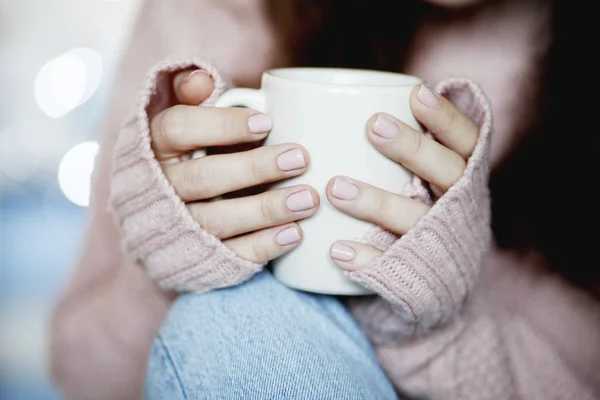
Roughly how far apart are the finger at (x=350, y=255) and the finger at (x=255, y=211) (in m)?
0.04

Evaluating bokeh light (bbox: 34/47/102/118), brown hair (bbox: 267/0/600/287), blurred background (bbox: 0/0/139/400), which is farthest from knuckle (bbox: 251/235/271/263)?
bokeh light (bbox: 34/47/102/118)

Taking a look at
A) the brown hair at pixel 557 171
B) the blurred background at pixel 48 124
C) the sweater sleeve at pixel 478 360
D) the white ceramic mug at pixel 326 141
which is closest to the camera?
the white ceramic mug at pixel 326 141

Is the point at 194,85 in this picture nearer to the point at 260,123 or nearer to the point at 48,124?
the point at 260,123

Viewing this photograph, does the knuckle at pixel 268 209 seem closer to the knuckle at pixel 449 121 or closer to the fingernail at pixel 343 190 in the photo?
the fingernail at pixel 343 190

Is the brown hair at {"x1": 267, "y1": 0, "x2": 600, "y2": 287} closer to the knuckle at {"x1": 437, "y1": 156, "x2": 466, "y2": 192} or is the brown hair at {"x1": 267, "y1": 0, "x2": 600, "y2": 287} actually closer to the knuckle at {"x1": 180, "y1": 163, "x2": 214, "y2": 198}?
the knuckle at {"x1": 437, "y1": 156, "x2": 466, "y2": 192}

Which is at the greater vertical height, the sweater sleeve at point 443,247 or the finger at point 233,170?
the finger at point 233,170

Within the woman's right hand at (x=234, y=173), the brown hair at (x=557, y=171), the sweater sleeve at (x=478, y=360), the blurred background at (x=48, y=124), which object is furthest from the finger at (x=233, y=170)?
the blurred background at (x=48, y=124)

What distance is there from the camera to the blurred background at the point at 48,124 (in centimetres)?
157

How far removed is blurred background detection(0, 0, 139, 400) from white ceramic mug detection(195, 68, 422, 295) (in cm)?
124

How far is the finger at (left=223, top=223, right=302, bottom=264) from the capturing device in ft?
1.52

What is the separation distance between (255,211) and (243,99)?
3.9 inches

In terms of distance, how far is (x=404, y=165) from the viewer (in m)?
0.46

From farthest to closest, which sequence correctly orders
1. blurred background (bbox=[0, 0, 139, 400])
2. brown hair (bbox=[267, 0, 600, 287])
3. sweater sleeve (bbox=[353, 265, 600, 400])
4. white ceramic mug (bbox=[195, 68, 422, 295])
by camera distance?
1. blurred background (bbox=[0, 0, 139, 400])
2. brown hair (bbox=[267, 0, 600, 287])
3. sweater sleeve (bbox=[353, 265, 600, 400])
4. white ceramic mug (bbox=[195, 68, 422, 295])

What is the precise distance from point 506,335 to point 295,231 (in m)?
0.33
